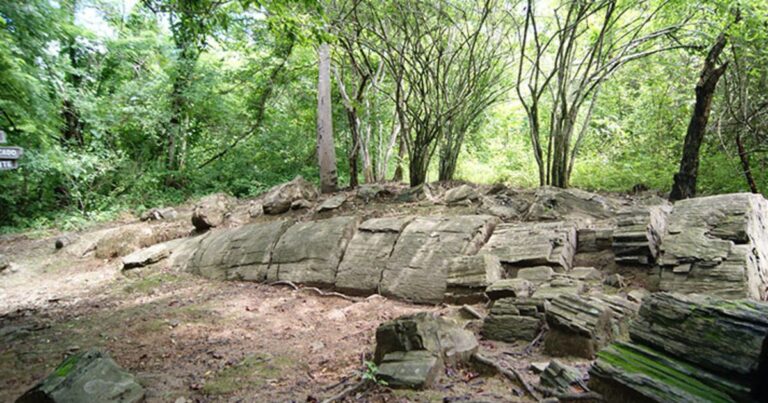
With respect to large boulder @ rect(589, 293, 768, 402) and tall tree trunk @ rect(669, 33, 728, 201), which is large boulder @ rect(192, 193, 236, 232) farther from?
tall tree trunk @ rect(669, 33, 728, 201)

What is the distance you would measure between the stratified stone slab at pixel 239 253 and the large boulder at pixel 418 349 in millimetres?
4024

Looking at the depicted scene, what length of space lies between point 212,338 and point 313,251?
227cm

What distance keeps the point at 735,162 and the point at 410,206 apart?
20.7 feet

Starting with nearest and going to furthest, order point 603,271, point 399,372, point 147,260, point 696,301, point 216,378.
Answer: point 696,301, point 399,372, point 216,378, point 603,271, point 147,260

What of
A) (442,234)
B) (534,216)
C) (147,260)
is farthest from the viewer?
(147,260)

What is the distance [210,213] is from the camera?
924 centimetres

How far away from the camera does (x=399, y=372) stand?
2648 mm

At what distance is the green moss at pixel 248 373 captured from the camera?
3.11m

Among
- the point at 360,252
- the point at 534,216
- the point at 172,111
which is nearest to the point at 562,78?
the point at 534,216

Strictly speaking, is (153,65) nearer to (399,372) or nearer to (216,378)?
(216,378)

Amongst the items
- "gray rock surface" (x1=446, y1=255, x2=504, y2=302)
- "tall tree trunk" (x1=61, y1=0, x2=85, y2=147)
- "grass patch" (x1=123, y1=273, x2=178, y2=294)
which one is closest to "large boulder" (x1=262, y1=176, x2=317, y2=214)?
"grass patch" (x1=123, y1=273, x2=178, y2=294)

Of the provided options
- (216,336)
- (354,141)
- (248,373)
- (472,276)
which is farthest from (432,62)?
Result: (248,373)

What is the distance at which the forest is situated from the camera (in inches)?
256

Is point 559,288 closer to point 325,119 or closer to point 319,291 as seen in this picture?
point 319,291
